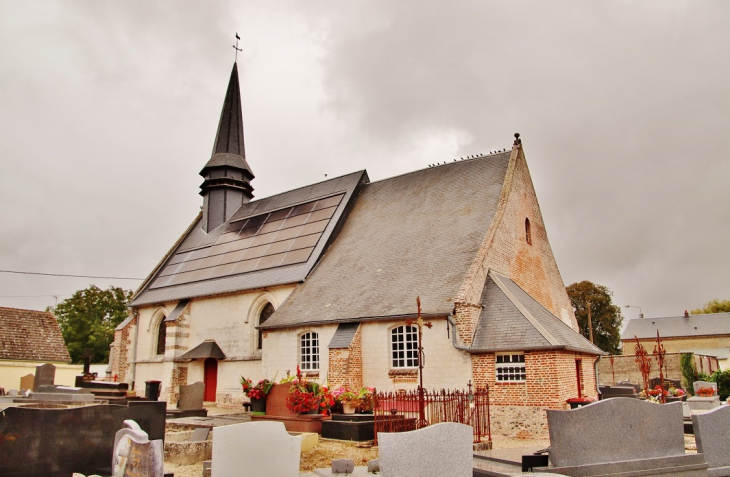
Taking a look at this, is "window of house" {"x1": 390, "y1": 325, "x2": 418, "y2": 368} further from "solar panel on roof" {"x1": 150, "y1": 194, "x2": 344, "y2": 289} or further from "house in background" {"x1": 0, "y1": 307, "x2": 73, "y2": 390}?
"house in background" {"x1": 0, "y1": 307, "x2": 73, "y2": 390}

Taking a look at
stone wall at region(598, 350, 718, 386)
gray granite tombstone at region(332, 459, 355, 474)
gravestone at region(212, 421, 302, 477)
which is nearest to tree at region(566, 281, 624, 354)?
stone wall at region(598, 350, 718, 386)

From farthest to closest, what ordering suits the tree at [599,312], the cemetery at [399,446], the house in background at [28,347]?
the tree at [599,312]
the house in background at [28,347]
the cemetery at [399,446]

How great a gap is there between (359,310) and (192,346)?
1030 cm

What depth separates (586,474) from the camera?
21.0 feet

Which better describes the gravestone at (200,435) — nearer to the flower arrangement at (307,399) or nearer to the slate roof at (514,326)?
the flower arrangement at (307,399)

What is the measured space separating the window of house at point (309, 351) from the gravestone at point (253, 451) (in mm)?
12767

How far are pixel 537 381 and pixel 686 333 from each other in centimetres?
4289

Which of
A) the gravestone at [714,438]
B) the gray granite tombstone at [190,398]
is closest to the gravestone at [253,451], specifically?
the gravestone at [714,438]

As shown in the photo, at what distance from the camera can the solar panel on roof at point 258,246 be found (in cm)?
2336

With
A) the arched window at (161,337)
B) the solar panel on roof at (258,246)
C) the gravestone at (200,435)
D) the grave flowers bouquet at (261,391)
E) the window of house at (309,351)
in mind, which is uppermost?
the solar panel on roof at (258,246)

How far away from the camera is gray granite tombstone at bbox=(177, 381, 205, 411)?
1767 cm

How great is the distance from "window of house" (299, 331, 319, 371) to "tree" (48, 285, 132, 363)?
36.0 metres

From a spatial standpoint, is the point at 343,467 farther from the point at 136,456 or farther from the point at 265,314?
the point at 265,314

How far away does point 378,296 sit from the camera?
18078 mm
